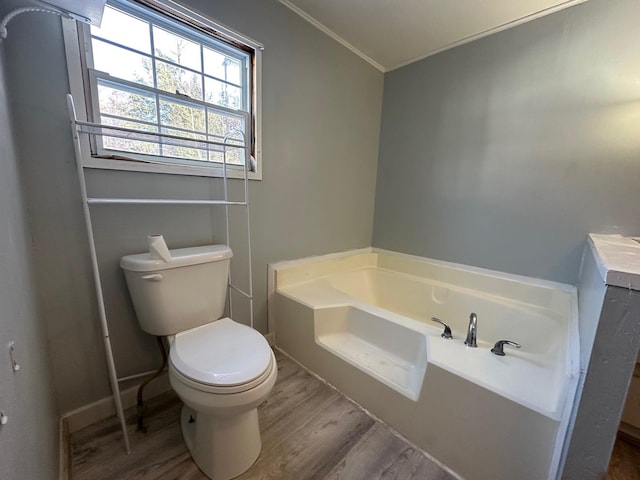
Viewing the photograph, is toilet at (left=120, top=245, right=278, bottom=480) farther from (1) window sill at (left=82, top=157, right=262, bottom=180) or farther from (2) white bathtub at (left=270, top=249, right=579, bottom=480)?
(2) white bathtub at (left=270, top=249, right=579, bottom=480)

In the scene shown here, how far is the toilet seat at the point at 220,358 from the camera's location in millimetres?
919

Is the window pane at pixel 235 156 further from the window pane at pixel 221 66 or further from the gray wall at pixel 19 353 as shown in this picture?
the gray wall at pixel 19 353

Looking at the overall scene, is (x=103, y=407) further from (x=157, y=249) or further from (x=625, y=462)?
(x=625, y=462)

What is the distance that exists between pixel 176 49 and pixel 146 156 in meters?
0.57

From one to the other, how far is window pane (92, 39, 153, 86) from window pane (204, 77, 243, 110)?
0.90ft

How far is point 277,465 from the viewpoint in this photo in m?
1.09

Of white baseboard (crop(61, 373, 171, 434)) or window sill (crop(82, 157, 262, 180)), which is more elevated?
window sill (crop(82, 157, 262, 180))

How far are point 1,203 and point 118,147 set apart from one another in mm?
659

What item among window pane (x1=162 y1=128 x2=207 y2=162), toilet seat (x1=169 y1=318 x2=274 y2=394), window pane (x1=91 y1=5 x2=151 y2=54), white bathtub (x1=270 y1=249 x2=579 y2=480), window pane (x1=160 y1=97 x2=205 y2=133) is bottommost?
white bathtub (x1=270 y1=249 x2=579 y2=480)

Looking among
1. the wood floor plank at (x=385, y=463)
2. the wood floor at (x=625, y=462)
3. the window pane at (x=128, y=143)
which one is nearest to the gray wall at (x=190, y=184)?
the window pane at (x=128, y=143)

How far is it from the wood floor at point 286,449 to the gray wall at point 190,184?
0.24 metres

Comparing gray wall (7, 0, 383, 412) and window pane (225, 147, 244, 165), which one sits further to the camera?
window pane (225, 147, 244, 165)

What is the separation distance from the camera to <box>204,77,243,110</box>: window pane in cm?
144

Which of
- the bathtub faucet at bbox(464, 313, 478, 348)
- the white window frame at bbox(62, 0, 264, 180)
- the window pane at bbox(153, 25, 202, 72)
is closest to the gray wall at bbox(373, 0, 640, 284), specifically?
the bathtub faucet at bbox(464, 313, 478, 348)
